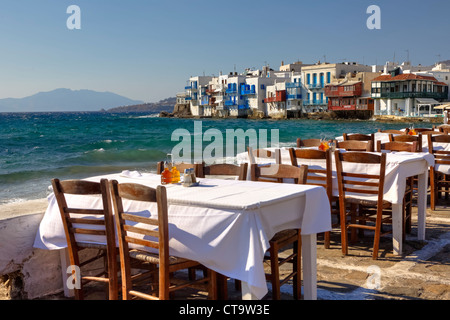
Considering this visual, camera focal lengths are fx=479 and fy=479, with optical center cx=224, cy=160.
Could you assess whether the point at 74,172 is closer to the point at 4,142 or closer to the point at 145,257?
the point at 145,257

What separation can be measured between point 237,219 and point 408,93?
56.6 m

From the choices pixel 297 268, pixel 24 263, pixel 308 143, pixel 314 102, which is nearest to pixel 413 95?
pixel 314 102

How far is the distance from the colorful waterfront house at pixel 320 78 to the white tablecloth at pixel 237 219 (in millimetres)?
63736

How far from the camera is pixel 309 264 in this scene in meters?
3.35

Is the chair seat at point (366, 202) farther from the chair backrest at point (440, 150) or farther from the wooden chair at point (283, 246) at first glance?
the chair backrest at point (440, 150)

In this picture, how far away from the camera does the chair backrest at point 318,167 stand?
4922 millimetres

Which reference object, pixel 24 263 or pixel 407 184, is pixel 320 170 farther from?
pixel 24 263

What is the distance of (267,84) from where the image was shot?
245 feet

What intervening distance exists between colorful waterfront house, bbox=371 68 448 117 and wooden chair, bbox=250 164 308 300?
52903 mm

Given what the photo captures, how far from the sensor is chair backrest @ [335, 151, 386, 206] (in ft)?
14.7

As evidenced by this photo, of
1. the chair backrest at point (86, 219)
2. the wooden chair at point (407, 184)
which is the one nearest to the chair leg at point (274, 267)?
the chair backrest at point (86, 219)

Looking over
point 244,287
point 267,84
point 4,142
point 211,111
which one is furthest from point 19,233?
point 211,111

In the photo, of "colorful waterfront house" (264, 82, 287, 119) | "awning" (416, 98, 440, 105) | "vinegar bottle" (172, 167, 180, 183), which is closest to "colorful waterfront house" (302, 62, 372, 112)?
"colorful waterfront house" (264, 82, 287, 119)
